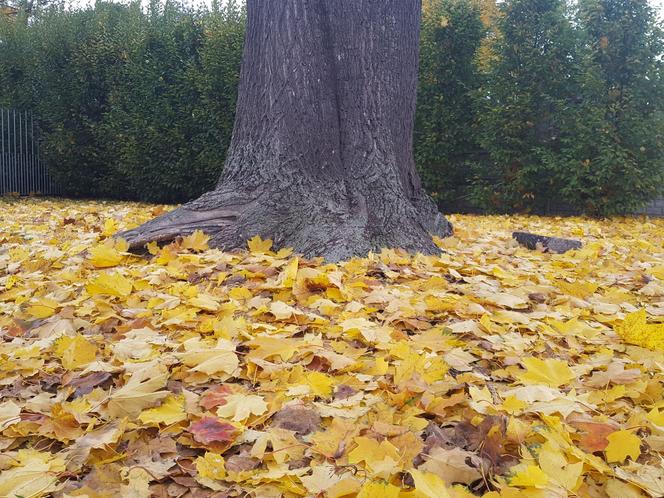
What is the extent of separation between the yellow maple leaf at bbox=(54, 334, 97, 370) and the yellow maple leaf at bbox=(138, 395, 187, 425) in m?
0.42

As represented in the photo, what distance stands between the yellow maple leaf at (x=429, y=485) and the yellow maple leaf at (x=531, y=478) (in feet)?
0.47

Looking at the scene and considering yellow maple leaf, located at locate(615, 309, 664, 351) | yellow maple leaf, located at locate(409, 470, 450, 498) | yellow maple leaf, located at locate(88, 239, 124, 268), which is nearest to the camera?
yellow maple leaf, located at locate(409, 470, 450, 498)

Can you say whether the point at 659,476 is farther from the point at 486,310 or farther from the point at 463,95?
the point at 463,95

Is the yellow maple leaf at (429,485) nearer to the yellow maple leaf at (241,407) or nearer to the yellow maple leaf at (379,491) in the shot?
the yellow maple leaf at (379,491)

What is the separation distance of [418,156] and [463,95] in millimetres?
1132

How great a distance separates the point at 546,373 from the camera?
1562 mm

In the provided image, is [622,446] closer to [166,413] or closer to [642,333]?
[642,333]

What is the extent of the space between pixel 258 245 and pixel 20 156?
9.55 meters

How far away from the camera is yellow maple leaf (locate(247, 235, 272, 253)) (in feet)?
9.93

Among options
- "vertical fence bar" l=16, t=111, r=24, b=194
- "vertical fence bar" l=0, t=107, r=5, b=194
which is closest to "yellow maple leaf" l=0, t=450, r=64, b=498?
"vertical fence bar" l=0, t=107, r=5, b=194

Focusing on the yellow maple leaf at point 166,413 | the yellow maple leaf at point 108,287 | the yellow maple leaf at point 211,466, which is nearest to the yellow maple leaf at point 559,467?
the yellow maple leaf at point 211,466

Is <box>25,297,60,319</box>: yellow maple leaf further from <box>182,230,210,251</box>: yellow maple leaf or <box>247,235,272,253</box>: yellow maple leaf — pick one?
<box>247,235,272,253</box>: yellow maple leaf

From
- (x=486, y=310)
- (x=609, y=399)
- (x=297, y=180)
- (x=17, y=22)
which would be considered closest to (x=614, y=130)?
(x=297, y=180)

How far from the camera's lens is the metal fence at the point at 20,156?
1030 cm
